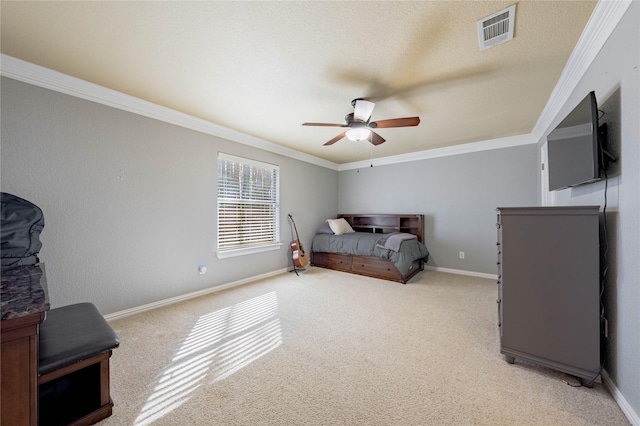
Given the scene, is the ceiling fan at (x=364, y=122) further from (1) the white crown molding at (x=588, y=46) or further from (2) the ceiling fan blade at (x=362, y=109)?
(1) the white crown molding at (x=588, y=46)

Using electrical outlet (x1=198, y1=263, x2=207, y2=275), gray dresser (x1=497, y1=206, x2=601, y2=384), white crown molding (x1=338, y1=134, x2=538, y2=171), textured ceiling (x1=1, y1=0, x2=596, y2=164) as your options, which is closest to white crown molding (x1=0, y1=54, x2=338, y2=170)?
textured ceiling (x1=1, y1=0, x2=596, y2=164)

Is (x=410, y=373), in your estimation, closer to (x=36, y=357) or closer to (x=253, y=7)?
(x=36, y=357)

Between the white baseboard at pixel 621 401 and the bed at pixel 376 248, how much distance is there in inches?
90.7

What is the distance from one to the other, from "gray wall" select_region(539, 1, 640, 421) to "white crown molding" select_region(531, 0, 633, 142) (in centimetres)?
6

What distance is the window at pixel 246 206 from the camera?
3609 mm

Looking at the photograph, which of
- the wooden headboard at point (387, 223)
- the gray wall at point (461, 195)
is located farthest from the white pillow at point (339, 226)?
the gray wall at point (461, 195)

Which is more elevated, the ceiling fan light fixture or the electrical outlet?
the ceiling fan light fixture

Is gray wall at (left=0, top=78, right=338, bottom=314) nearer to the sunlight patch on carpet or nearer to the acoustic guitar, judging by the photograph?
the sunlight patch on carpet

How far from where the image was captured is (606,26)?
5.01 ft

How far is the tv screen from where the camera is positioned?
1520mm

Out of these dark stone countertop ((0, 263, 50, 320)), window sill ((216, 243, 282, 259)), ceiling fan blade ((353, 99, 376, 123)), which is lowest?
window sill ((216, 243, 282, 259))

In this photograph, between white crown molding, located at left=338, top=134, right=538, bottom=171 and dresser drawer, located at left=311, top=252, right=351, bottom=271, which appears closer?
white crown molding, located at left=338, top=134, right=538, bottom=171

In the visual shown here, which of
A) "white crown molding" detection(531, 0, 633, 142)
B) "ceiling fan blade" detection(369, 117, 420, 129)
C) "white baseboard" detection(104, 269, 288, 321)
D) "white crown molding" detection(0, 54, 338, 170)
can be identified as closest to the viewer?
"white crown molding" detection(531, 0, 633, 142)

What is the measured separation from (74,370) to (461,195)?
16.6 ft
